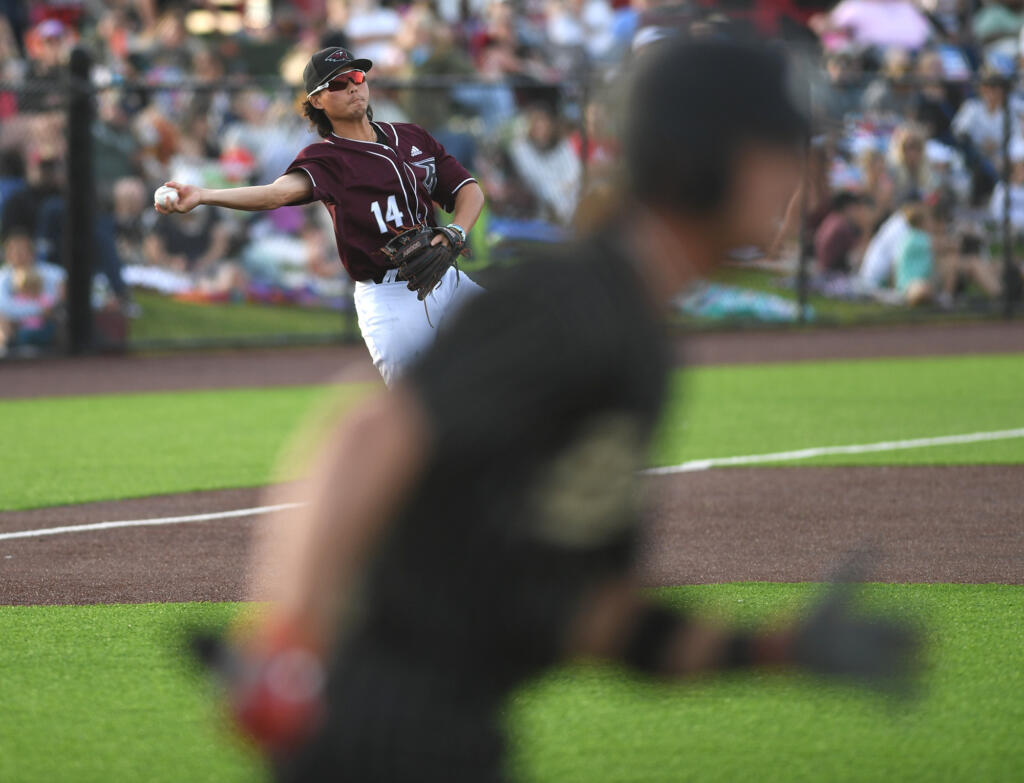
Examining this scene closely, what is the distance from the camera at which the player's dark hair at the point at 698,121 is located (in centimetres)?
→ 217

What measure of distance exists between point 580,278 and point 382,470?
369 millimetres

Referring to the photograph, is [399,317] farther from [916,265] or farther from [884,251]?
[916,265]

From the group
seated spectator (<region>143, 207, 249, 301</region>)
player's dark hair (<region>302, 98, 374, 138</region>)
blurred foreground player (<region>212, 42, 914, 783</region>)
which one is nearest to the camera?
blurred foreground player (<region>212, 42, 914, 783</region>)

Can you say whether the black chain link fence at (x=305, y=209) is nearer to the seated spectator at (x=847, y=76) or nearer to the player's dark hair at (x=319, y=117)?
the seated spectator at (x=847, y=76)

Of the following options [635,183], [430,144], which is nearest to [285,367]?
[430,144]

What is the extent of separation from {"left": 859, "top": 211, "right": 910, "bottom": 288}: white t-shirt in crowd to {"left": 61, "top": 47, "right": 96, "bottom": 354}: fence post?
9144mm

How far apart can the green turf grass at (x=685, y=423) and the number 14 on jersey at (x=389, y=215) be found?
2.11 meters

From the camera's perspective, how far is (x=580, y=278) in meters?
2.10

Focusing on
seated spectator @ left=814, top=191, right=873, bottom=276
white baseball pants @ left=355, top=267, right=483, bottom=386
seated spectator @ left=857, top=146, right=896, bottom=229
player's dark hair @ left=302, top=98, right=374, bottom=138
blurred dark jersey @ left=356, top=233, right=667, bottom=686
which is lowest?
seated spectator @ left=814, top=191, right=873, bottom=276

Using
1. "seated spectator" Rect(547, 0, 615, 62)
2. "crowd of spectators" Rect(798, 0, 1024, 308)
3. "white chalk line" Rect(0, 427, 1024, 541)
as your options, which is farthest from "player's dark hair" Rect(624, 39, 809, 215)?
"seated spectator" Rect(547, 0, 615, 62)

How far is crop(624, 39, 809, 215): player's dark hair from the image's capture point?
2.17 metres

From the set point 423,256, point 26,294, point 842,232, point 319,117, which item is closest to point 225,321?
point 26,294

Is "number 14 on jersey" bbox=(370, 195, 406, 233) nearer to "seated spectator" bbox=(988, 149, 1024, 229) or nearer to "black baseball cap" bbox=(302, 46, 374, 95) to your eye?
"black baseball cap" bbox=(302, 46, 374, 95)

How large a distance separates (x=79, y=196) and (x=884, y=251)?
30.9ft
